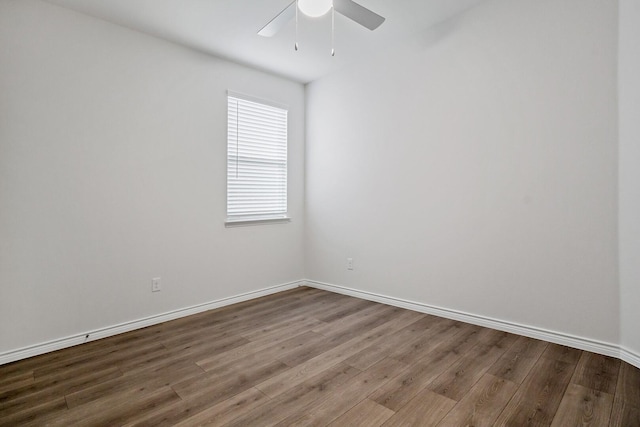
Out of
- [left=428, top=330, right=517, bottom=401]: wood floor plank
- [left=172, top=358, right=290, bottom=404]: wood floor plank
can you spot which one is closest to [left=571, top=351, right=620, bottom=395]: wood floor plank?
[left=428, top=330, right=517, bottom=401]: wood floor plank

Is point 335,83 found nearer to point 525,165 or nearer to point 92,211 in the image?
point 525,165

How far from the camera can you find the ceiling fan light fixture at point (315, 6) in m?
1.94

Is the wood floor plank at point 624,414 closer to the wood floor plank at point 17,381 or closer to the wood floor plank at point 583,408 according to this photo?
the wood floor plank at point 583,408

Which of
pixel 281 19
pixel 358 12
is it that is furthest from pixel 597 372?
pixel 281 19

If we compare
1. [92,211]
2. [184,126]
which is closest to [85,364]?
[92,211]

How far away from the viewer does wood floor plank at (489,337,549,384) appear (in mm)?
2057

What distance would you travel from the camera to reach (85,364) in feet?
7.47

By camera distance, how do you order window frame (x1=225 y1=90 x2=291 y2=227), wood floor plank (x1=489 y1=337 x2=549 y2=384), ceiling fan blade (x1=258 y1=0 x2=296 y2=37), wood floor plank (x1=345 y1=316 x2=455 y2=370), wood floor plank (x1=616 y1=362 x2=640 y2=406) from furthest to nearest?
1. window frame (x1=225 y1=90 x2=291 y2=227)
2. wood floor plank (x1=345 y1=316 x2=455 y2=370)
3. ceiling fan blade (x1=258 y1=0 x2=296 y2=37)
4. wood floor plank (x1=489 y1=337 x2=549 y2=384)
5. wood floor plank (x1=616 y1=362 x2=640 y2=406)

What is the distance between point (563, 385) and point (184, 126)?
357 centimetres

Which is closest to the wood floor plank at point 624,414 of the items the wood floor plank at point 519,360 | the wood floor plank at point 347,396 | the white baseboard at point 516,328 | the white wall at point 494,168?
the wood floor plank at point 519,360

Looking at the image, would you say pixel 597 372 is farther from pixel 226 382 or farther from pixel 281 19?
pixel 281 19

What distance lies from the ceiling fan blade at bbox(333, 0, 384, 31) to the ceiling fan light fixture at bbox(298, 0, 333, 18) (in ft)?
0.31

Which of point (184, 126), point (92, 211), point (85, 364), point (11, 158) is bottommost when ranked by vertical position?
point (85, 364)

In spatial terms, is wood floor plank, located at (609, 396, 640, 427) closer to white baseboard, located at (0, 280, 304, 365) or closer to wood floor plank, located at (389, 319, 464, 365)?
→ wood floor plank, located at (389, 319, 464, 365)
